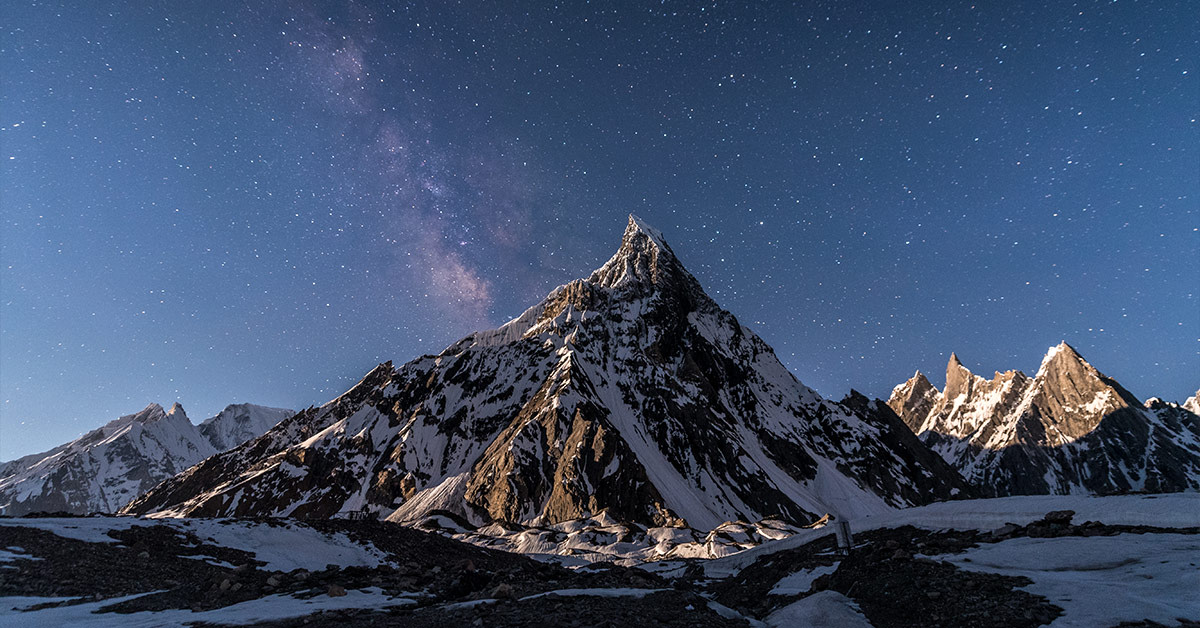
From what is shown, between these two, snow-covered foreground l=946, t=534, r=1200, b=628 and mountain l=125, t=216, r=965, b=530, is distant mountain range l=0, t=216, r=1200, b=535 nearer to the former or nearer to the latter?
mountain l=125, t=216, r=965, b=530

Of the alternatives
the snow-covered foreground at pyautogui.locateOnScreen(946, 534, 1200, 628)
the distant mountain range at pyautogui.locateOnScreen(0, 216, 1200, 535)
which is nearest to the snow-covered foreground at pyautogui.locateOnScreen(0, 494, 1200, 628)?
the snow-covered foreground at pyautogui.locateOnScreen(946, 534, 1200, 628)

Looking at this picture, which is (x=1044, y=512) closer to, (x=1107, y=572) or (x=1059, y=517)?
(x=1059, y=517)

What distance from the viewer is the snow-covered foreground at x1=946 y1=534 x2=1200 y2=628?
313 inches

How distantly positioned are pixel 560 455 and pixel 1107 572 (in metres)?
125

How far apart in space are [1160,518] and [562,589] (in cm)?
1606

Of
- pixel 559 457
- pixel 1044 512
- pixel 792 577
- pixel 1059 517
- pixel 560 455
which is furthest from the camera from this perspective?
pixel 560 455

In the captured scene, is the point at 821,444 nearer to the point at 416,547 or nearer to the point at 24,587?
the point at 416,547

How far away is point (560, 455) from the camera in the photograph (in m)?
130

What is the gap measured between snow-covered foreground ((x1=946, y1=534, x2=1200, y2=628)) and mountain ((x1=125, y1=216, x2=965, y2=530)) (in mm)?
97866

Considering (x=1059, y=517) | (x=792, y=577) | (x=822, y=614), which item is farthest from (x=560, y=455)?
(x=822, y=614)

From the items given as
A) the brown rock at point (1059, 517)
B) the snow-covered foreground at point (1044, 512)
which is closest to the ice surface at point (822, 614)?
the brown rock at point (1059, 517)

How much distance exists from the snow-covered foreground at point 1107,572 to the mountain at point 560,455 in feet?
321

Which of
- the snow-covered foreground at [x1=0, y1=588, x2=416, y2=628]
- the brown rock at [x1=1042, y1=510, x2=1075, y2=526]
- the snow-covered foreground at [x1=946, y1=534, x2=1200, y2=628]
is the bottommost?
the snow-covered foreground at [x1=0, y1=588, x2=416, y2=628]

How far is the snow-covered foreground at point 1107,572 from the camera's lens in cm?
796
